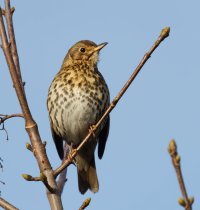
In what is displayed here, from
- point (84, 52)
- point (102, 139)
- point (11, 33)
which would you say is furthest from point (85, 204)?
point (84, 52)

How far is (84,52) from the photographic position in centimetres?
752

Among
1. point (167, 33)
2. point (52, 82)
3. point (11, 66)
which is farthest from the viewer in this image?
point (52, 82)

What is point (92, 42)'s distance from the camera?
7.48 meters

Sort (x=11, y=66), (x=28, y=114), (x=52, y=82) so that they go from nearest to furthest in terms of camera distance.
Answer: (x=11, y=66)
(x=28, y=114)
(x=52, y=82)

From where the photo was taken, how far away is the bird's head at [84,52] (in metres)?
7.32

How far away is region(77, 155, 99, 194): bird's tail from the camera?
22.5ft

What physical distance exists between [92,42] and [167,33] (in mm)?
4376

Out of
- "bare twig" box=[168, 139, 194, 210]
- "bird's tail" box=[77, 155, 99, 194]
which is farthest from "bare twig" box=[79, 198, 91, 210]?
"bird's tail" box=[77, 155, 99, 194]

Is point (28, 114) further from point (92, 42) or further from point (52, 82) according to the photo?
point (92, 42)

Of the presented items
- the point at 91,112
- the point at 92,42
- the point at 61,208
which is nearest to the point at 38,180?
the point at 61,208

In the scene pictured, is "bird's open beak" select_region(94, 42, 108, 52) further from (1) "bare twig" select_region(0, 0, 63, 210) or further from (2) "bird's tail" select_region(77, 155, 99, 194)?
(1) "bare twig" select_region(0, 0, 63, 210)

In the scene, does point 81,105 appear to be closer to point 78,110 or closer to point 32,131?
point 78,110

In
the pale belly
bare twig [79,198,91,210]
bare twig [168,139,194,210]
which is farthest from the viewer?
the pale belly

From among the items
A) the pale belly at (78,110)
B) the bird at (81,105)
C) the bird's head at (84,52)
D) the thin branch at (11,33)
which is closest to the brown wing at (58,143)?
the bird at (81,105)
